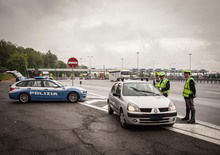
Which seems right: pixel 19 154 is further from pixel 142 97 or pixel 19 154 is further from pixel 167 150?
pixel 142 97

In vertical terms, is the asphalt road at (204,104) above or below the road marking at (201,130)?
below

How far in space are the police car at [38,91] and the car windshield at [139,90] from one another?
4936mm

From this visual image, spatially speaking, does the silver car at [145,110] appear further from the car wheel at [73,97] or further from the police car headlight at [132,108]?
the car wheel at [73,97]

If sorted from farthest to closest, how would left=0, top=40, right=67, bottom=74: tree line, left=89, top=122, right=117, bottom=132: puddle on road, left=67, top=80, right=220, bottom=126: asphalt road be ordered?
left=0, top=40, right=67, bottom=74: tree line < left=67, top=80, right=220, bottom=126: asphalt road < left=89, top=122, right=117, bottom=132: puddle on road

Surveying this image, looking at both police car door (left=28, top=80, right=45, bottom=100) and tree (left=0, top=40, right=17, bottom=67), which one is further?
tree (left=0, top=40, right=17, bottom=67)

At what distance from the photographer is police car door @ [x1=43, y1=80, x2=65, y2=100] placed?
Result: 10039 mm

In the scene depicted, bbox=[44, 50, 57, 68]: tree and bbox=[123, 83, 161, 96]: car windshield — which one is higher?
bbox=[44, 50, 57, 68]: tree

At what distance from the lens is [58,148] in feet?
12.9

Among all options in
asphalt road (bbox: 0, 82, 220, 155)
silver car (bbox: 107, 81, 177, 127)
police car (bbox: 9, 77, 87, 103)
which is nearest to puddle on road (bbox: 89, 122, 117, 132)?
asphalt road (bbox: 0, 82, 220, 155)

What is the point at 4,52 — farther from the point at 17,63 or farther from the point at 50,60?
the point at 50,60

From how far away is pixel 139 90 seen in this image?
20.6 feet

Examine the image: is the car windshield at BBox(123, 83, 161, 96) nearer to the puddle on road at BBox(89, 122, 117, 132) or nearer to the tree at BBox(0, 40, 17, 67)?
the puddle on road at BBox(89, 122, 117, 132)

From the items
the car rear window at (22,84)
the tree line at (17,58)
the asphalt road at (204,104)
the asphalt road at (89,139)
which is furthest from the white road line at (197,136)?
the tree line at (17,58)

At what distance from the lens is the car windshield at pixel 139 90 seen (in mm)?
6043
